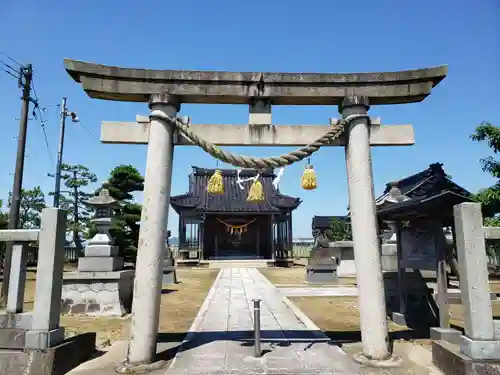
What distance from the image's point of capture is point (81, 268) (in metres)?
9.94

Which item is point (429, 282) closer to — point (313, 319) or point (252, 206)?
point (313, 319)

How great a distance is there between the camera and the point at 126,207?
22156 mm

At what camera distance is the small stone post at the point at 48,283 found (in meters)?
4.79

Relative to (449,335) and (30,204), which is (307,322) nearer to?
(449,335)

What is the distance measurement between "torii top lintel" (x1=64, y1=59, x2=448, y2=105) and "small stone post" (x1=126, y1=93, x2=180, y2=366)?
323 mm

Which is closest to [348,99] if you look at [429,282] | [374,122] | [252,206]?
[374,122]

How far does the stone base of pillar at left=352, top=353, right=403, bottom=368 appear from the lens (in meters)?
5.08

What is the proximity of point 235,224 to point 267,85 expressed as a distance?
2862 centimetres

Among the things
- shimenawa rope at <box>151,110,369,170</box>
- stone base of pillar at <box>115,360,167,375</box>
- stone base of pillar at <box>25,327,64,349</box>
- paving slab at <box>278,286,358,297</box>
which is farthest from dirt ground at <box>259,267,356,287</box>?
stone base of pillar at <box>25,327,64,349</box>

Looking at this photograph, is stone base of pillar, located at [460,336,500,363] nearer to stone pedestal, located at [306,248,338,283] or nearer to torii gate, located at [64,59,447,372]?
torii gate, located at [64,59,447,372]

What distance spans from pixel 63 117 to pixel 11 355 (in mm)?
17501

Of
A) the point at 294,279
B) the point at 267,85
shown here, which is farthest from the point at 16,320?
the point at 294,279

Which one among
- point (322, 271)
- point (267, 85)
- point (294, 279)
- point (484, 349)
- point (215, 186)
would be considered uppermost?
point (267, 85)

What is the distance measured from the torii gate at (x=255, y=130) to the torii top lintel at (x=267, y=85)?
0.05 ft
